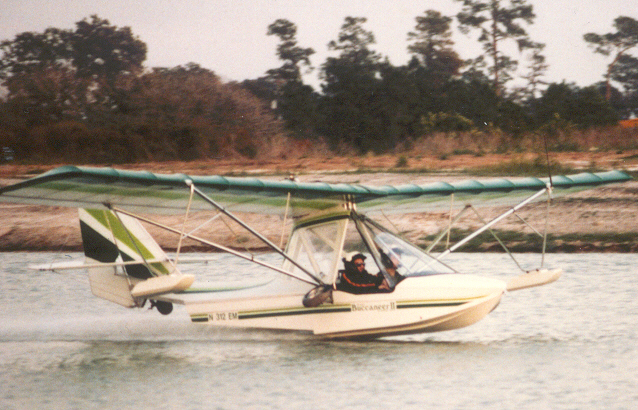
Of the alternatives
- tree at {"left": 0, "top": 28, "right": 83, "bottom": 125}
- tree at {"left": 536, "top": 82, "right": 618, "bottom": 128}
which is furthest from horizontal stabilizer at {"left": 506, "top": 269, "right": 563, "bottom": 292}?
tree at {"left": 536, "top": 82, "right": 618, "bottom": 128}

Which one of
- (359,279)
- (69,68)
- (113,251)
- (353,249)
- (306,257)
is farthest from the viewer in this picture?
(69,68)

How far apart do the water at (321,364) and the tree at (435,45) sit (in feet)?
102

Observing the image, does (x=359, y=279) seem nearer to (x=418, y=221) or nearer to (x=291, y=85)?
(x=418, y=221)

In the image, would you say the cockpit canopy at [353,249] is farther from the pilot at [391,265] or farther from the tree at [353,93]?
the tree at [353,93]

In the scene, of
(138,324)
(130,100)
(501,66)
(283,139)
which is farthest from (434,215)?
(501,66)

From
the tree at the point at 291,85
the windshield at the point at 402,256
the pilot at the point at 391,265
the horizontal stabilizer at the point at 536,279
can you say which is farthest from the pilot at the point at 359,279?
the tree at the point at 291,85

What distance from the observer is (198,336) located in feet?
36.9

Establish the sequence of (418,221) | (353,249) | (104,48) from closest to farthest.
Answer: (353,249) < (418,221) < (104,48)

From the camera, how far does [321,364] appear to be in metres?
9.28

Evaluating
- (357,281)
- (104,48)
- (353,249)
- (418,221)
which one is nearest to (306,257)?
(353,249)

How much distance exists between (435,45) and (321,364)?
37276 mm

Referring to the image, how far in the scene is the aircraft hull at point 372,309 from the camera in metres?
8.87

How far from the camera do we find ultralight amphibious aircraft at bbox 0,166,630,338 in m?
8.89

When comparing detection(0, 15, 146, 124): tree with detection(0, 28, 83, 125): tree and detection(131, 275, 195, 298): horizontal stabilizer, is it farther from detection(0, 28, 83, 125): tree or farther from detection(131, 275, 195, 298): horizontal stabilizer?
detection(131, 275, 195, 298): horizontal stabilizer
